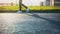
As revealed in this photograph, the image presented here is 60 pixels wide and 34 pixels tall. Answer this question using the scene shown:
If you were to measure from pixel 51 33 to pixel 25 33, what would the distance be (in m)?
1.21

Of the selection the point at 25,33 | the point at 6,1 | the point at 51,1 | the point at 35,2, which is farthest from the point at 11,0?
the point at 25,33

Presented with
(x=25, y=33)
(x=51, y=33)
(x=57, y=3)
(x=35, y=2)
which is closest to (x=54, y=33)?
(x=51, y=33)

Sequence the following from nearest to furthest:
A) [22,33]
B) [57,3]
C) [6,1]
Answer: [22,33], [57,3], [6,1]

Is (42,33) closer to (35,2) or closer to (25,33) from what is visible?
(25,33)

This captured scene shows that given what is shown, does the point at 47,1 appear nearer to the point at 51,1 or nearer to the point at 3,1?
the point at 51,1

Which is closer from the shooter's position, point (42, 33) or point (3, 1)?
point (42, 33)

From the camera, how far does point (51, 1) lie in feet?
141

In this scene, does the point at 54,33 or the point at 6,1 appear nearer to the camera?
the point at 54,33

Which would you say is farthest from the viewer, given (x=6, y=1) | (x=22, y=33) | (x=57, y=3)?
(x=6, y=1)

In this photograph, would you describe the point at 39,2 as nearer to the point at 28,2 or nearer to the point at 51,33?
the point at 28,2

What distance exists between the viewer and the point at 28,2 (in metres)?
44.2

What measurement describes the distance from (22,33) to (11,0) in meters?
35.2

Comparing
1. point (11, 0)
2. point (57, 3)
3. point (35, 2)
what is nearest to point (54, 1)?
point (57, 3)

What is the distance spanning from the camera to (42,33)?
32.5 ft
